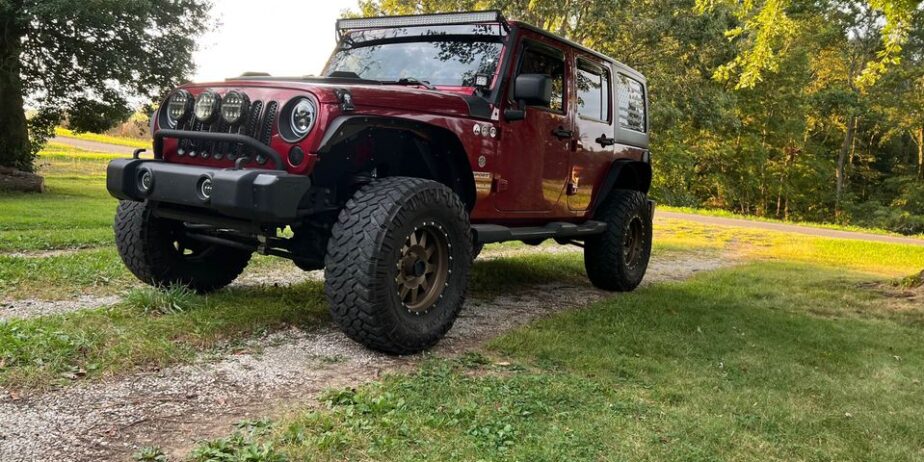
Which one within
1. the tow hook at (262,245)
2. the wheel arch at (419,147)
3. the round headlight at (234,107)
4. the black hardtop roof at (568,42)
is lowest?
the tow hook at (262,245)

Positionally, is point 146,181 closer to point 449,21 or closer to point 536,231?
point 449,21

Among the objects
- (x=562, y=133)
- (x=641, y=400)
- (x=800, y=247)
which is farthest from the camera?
(x=800, y=247)

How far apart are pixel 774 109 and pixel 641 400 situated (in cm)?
3198

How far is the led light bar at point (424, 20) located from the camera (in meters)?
5.16

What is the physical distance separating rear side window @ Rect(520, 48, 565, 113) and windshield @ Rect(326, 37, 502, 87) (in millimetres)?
307

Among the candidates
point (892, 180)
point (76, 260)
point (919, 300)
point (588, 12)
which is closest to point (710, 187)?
point (892, 180)

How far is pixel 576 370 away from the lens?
13.2 feet

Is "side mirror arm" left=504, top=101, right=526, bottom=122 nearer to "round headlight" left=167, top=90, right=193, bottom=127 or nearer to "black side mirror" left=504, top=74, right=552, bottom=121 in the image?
"black side mirror" left=504, top=74, right=552, bottom=121

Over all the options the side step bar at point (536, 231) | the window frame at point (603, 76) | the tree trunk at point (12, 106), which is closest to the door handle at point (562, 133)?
the window frame at point (603, 76)

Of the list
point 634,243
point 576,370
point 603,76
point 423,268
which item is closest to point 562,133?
point 603,76

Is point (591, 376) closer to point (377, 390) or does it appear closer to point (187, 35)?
point (377, 390)

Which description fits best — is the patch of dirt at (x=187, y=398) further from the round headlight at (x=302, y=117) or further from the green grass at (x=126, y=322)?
the round headlight at (x=302, y=117)

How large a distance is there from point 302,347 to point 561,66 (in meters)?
3.22

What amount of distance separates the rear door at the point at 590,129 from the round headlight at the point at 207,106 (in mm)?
3017
